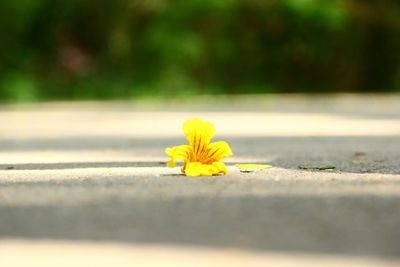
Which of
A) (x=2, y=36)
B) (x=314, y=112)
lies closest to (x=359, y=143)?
(x=314, y=112)

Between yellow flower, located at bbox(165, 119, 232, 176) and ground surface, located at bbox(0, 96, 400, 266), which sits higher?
yellow flower, located at bbox(165, 119, 232, 176)

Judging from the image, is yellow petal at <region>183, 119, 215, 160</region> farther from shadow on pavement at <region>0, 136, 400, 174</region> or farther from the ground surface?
shadow on pavement at <region>0, 136, 400, 174</region>

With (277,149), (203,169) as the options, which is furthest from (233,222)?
(277,149)

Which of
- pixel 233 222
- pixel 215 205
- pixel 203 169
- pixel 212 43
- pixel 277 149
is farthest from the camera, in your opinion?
pixel 212 43

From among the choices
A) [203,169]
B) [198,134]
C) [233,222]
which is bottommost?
[233,222]

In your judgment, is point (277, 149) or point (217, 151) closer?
point (217, 151)

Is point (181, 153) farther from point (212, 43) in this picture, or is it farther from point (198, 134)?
point (212, 43)

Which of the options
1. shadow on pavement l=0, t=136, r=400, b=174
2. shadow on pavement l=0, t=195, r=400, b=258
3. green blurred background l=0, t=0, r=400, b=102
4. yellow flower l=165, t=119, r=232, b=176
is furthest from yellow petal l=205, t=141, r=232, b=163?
green blurred background l=0, t=0, r=400, b=102
